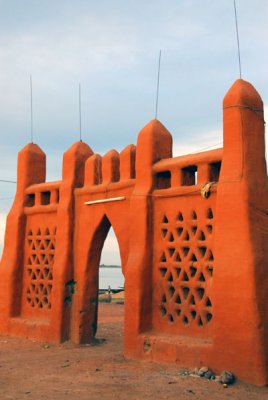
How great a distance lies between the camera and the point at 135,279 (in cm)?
1017

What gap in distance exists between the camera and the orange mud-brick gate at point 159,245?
8414 mm

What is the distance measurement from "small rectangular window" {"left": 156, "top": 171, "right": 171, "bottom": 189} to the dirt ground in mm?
3622

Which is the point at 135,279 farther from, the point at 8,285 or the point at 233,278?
the point at 8,285

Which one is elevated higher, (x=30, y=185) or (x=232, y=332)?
(x=30, y=185)

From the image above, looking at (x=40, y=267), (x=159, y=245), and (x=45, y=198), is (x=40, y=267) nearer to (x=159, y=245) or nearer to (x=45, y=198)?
(x=45, y=198)

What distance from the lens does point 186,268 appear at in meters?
9.63

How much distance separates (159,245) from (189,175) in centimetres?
156

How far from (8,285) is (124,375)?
570 centimetres

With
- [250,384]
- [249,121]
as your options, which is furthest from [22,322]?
[249,121]

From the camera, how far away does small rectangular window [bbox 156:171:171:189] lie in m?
10.6

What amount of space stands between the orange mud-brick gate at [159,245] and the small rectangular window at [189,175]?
3 cm

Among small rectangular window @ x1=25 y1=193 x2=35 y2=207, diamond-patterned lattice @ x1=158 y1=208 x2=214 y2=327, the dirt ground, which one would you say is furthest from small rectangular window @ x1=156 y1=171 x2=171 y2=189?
small rectangular window @ x1=25 y1=193 x2=35 y2=207

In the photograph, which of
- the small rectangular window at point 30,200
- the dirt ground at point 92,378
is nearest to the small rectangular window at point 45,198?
the small rectangular window at point 30,200

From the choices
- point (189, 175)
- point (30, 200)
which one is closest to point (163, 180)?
point (189, 175)
